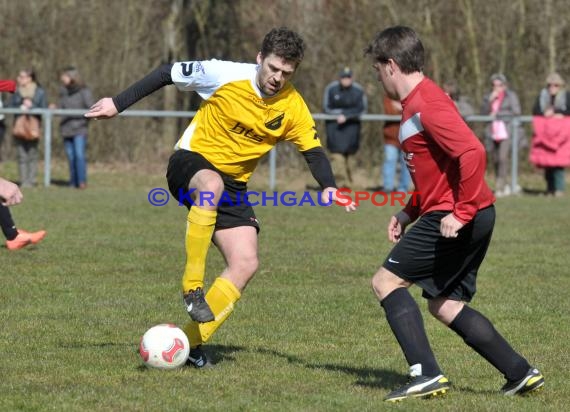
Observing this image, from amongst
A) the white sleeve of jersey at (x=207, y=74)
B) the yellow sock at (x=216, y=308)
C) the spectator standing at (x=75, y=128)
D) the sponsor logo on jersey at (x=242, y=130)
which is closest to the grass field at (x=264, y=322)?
the yellow sock at (x=216, y=308)

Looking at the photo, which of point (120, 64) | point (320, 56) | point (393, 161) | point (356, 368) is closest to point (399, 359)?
point (356, 368)

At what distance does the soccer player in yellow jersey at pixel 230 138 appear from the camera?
614cm

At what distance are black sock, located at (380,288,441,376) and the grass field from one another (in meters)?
0.18

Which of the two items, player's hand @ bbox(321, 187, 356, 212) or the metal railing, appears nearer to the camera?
player's hand @ bbox(321, 187, 356, 212)

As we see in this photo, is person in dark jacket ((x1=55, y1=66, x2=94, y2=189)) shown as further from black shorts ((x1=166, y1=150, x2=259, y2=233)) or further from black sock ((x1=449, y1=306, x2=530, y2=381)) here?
black sock ((x1=449, y1=306, x2=530, y2=381))

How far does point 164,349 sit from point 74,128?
11776 mm

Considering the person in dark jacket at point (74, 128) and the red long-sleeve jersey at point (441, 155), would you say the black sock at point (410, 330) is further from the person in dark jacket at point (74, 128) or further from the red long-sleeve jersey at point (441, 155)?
the person in dark jacket at point (74, 128)

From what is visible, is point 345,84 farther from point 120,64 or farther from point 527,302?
point 527,302

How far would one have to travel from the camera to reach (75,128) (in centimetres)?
1728

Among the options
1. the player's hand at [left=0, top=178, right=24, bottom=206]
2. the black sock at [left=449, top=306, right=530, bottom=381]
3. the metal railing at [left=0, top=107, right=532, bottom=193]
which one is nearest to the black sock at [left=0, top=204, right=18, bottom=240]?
the player's hand at [left=0, top=178, right=24, bottom=206]

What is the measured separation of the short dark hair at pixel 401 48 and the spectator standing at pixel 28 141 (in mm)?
12683

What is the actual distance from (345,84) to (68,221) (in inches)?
226

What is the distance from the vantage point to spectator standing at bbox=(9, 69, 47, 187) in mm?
17312

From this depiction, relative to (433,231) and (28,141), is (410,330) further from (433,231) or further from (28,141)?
(28,141)
